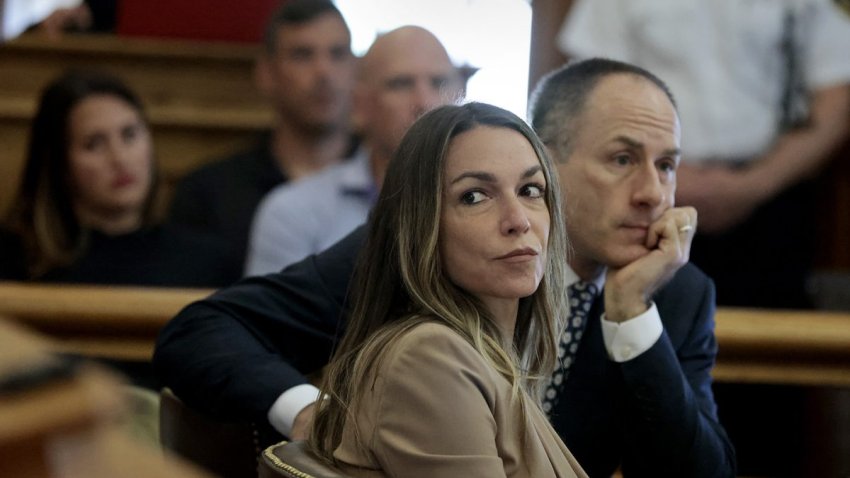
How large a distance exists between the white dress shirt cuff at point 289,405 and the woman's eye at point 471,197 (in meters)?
0.43

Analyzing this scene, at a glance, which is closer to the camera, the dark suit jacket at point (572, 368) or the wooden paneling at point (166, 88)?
the dark suit jacket at point (572, 368)

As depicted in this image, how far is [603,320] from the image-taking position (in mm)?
1979

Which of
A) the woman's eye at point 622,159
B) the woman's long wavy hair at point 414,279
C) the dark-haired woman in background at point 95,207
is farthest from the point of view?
the dark-haired woman in background at point 95,207

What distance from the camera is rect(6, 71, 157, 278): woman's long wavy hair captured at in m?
3.11

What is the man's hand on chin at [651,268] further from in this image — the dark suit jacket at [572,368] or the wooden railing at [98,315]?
the wooden railing at [98,315]

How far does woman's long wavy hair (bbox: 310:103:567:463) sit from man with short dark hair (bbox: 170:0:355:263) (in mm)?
1659

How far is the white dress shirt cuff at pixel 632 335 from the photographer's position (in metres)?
1.94

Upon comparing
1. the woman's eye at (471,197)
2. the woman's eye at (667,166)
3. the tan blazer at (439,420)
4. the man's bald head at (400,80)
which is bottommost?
the tan blazer at (439,420)

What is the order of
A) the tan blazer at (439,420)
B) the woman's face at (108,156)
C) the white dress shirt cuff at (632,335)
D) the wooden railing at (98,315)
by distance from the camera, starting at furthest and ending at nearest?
the woman's face at (108,156)
the wooden railing at (98,315)
the white dress shirt cuff at (632,335)
the tan blazer at (439,420)

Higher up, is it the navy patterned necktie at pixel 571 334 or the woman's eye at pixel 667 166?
the woman's eye at pixel 667 166

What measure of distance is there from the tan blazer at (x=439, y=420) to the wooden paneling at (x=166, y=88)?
7.74 ft

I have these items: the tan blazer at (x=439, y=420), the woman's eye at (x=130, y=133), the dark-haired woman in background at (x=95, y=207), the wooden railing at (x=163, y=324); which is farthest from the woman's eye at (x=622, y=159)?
the woman's eye at (x=130, y=133)

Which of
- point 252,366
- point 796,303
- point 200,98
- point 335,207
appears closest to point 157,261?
point 335,207

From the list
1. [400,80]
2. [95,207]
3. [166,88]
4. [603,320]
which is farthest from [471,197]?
[166,88]
